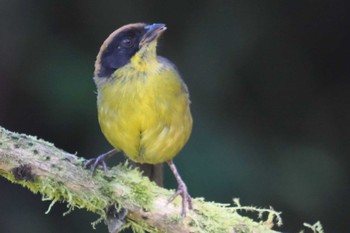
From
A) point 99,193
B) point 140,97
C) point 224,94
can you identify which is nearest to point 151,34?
point 140,97

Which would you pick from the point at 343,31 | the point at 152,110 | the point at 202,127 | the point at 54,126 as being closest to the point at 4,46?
the point at 54,126

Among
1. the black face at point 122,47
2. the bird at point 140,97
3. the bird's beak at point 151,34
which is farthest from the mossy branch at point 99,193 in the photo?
the bird's beak at point 151,34

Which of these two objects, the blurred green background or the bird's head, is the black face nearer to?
the bird's head

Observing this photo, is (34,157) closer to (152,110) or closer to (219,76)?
(152,110)

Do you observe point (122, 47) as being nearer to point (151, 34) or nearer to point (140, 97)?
point (151, 34)

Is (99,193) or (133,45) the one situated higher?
(133,45)
